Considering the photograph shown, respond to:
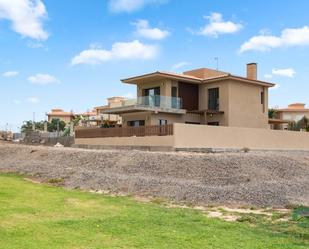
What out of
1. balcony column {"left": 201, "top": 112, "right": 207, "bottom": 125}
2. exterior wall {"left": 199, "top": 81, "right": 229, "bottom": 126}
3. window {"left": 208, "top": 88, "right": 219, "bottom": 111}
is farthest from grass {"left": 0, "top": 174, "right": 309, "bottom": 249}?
window {"left": 208, "top": 88, "right": 219, "bottom": 111}

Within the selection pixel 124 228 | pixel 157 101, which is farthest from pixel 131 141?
pixel 124 228

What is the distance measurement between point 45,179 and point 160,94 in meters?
23.5

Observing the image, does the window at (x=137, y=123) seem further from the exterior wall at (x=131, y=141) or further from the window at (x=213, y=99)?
the window at (x=213, y=99)

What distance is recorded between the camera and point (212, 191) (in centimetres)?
1783

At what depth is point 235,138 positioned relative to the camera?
116 ft

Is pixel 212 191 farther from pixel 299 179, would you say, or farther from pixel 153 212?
pixel 299 179

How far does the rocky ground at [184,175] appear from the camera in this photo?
17553 mm

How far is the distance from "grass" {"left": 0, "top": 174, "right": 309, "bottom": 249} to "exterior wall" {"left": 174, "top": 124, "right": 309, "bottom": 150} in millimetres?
15816

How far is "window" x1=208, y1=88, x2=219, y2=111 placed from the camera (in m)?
45.4

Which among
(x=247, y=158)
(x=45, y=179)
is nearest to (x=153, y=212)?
(x=45, y=179)

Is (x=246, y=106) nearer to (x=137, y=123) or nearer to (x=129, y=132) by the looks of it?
(x=137, y=123)

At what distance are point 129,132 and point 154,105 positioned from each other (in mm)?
7648

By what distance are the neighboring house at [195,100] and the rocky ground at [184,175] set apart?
49.1 ft

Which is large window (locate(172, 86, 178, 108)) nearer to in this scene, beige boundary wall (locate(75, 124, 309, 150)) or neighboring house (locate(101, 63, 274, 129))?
neighboring house (locate(101, 63, 274, 129))
